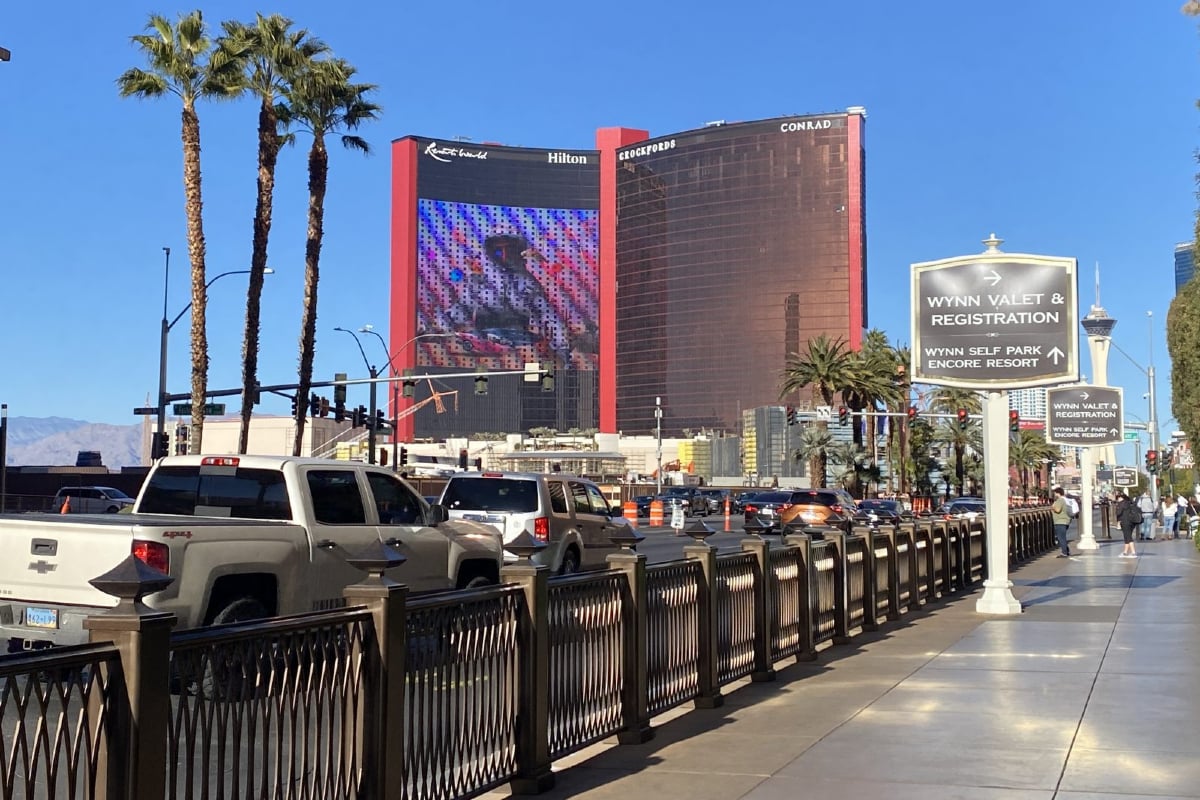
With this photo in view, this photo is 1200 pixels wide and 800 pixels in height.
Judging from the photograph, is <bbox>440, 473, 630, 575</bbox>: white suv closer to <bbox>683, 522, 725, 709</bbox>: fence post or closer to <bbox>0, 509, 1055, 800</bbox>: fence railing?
<bbox>0, 509, 1055, 800</bbox>: fence railing

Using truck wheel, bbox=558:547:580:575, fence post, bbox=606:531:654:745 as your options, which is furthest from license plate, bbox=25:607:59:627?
truck wheel, bbox=558:547:580:575

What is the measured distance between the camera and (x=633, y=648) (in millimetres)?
8281

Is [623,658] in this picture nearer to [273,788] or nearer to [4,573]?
[273,788]

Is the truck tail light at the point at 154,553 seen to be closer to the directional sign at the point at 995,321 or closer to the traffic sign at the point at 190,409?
the directional sign at the point at 995,321

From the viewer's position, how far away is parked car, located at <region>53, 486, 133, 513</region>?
1496 inches

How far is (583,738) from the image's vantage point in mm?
7641

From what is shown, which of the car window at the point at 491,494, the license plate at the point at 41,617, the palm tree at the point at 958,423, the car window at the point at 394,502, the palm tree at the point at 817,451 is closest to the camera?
the license plate at the point at 41,617

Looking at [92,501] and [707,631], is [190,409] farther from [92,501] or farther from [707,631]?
[707,631]

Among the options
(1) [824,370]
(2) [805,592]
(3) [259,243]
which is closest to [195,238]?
(3) [259,243]

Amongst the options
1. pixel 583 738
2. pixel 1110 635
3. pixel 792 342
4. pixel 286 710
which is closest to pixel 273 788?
pixel 286 710

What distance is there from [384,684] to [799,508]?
34.4 meters

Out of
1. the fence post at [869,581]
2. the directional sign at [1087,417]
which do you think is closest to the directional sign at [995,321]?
the fence post at [869,581]

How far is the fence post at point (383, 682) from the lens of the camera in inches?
215

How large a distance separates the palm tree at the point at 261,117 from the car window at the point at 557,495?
22962 millimetres
